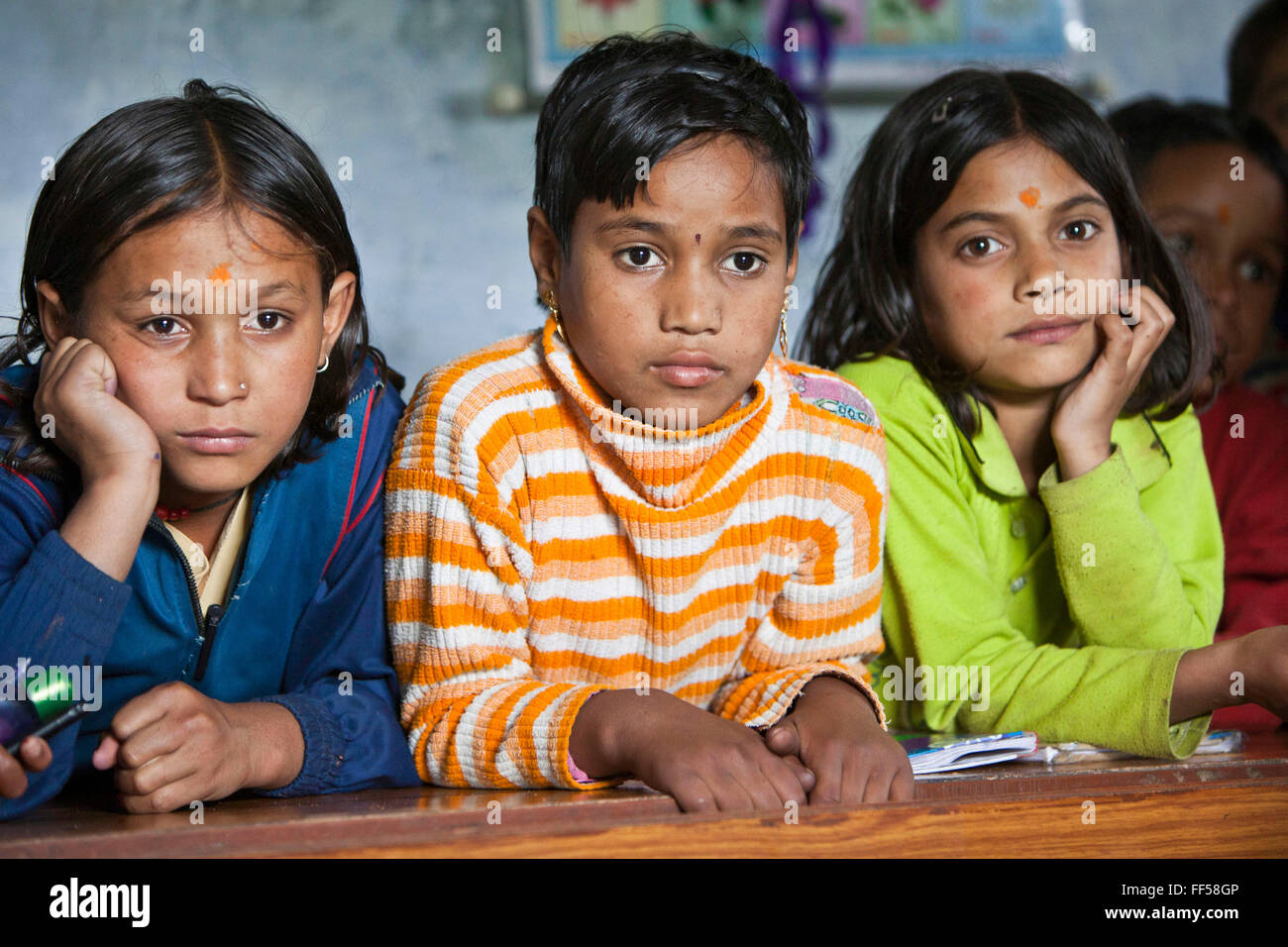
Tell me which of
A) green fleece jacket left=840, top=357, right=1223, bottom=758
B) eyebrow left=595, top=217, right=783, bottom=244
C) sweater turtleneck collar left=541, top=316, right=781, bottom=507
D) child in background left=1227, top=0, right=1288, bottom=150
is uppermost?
child in background left=1227, top=0, right=1288, bottom=150

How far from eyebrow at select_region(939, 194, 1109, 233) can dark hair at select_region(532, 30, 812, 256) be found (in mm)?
261

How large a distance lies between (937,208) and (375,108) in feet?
5.56

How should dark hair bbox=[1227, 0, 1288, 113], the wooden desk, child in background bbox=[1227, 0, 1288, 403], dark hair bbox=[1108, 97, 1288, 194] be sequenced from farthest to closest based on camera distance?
dark hair bbox=[1227, 0, 1288, 113], child in background bbox=[1227, 0, 1288, 403], dark hair bbox=[1108, 97, 1288, 194], the wooden desk

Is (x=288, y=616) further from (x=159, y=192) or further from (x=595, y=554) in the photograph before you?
(x=159, y=192)

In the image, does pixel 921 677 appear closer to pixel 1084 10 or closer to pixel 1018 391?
pixel 1018 391

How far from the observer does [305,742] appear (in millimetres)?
1143

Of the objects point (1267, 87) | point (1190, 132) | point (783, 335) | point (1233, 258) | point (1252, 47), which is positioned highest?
point (1252, 47)

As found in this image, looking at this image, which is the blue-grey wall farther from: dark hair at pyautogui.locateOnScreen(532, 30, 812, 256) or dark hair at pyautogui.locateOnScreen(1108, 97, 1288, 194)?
dark hair at pyautogui.locateOnScreen(532, 30, 812, 256)

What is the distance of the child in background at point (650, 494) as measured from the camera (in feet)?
3.73

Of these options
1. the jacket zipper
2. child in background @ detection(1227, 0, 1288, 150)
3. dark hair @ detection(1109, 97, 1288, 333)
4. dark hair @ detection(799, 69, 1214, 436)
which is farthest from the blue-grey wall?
the jacket zipper

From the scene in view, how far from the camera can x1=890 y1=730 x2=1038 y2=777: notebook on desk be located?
1.23 meters

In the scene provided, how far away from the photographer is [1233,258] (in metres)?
1.99

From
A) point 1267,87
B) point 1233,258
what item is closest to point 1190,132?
point 1233,258

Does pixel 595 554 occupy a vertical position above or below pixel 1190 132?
below
